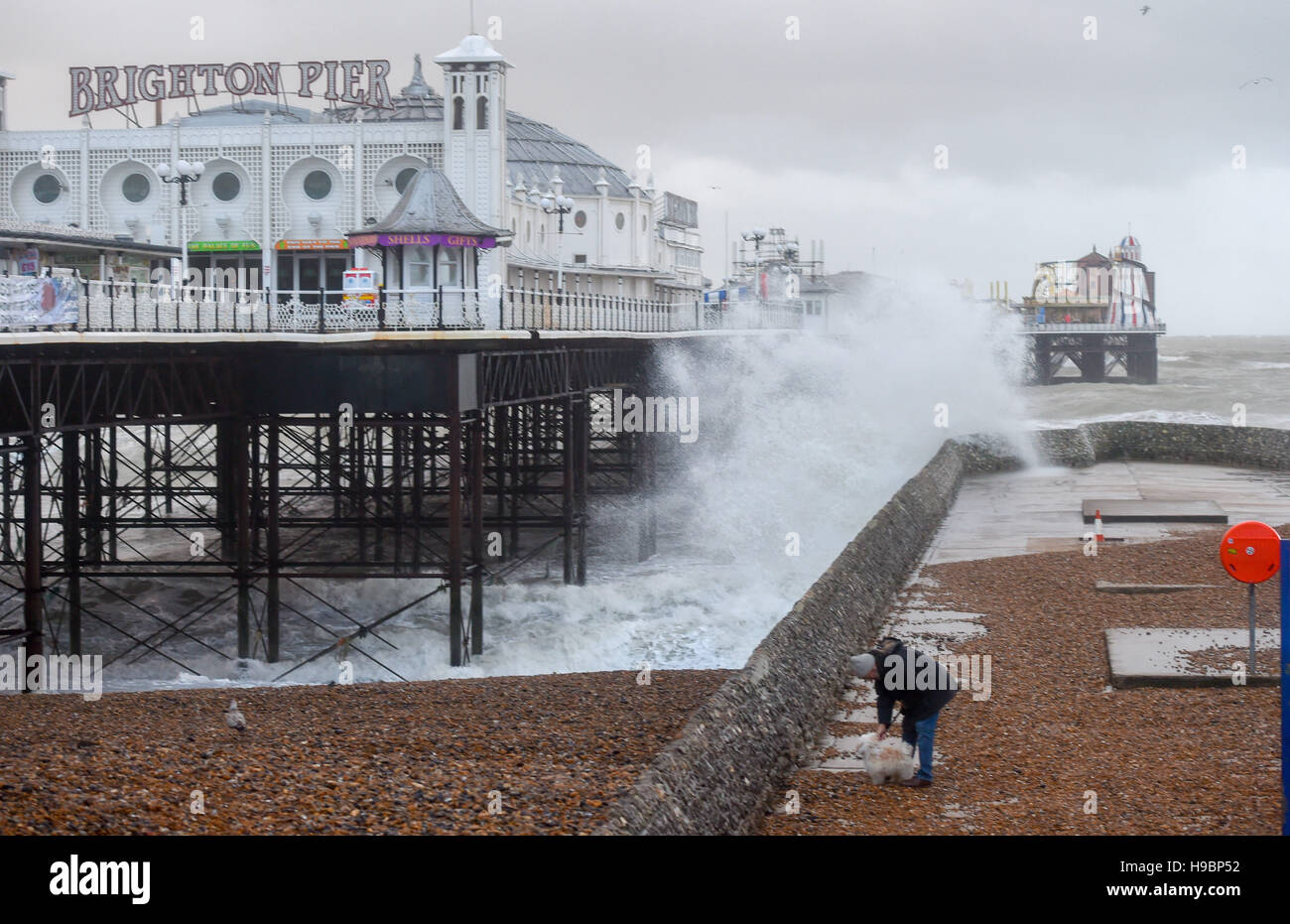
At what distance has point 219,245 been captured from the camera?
43000 mm

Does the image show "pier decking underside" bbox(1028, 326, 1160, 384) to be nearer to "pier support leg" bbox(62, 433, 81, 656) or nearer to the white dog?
"pier support leg" bbox(62, 433, 81, 656)

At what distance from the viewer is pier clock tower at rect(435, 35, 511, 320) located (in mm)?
41438

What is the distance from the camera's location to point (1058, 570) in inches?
897

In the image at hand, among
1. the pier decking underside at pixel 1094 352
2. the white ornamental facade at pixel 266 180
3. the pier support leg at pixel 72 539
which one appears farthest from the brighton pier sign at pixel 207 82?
the pier decking underside at pixel 1094 352

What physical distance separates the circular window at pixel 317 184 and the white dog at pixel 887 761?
3473 centimetres

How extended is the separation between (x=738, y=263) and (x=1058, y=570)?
211ft

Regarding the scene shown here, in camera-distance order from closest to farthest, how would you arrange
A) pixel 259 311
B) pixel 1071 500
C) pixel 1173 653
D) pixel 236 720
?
pixel 236 720 → pixel 1173 653 → pixel 259 311 → pixel 1071 500

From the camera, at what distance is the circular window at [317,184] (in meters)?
43.8

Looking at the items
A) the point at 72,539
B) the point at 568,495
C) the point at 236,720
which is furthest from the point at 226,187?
the point at 236,720

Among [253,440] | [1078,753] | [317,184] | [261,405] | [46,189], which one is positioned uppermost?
[317,184]

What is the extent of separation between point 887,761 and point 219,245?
3476cm

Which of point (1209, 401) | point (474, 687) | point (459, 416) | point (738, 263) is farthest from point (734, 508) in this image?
point (1209, 401)

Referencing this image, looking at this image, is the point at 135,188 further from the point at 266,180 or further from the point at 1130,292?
the point at 1130,292
